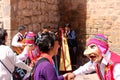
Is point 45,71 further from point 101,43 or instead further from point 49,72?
point 101,43

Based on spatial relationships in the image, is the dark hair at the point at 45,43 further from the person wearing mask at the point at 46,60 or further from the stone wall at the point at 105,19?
the stone wall at the point at 105,19

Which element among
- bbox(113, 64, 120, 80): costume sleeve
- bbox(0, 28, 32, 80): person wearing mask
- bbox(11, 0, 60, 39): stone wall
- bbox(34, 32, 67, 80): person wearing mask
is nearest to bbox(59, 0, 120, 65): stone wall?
bbox(11, 0, 60, 39): stone wall

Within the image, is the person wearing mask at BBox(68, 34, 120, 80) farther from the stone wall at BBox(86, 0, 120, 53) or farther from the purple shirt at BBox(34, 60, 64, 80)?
the stone wall at BBox(86, 0, 120, 53)

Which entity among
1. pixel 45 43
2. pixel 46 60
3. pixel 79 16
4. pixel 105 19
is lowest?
pixel 46 60

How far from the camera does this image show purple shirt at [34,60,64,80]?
324 cm

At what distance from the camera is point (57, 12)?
11.8 m

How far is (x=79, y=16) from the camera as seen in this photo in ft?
37.6

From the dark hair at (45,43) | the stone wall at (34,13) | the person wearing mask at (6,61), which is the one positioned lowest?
the person wearing mask at (6,61)

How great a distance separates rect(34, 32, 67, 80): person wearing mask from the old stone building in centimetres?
614

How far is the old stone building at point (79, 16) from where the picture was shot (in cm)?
1020

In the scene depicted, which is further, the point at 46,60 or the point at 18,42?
the point at 18,42

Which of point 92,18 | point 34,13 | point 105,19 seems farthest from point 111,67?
point 92,18

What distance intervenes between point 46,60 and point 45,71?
13 centimetres

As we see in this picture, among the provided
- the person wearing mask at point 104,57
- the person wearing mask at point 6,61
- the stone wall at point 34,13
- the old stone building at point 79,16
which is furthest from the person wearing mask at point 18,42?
the person wearing mask at point 104,57
